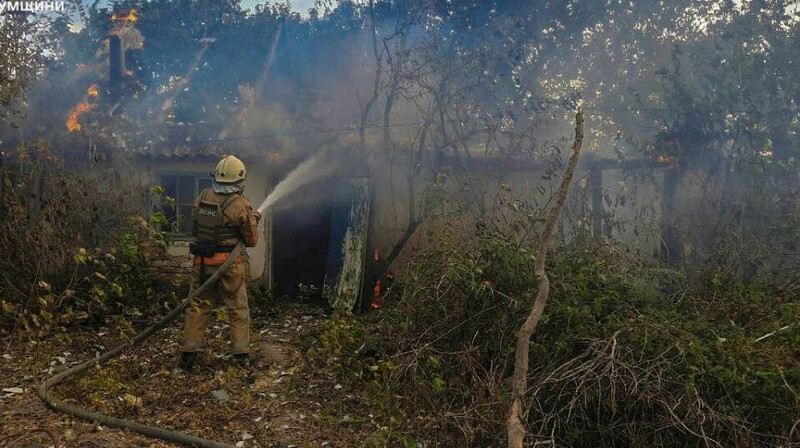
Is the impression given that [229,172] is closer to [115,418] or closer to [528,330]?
[115,418]

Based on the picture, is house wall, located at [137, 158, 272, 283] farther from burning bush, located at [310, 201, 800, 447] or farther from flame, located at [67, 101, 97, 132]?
burning bush, located at [310, 201, 800, 447]

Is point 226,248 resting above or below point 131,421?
above

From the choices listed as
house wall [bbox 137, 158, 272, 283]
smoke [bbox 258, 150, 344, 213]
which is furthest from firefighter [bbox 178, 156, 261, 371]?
house wall [bbox 137, 158, 272, 283]

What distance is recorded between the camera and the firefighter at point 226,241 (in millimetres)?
6871

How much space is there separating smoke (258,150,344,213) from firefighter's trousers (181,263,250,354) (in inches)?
116

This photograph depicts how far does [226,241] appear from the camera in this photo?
6.96 metres

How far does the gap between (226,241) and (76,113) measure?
5.56 m

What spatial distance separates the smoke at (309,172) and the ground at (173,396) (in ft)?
9.73

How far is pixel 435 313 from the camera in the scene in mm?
6203

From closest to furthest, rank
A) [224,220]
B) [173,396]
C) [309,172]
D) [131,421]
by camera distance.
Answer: [131,421] < [173,396] < [224,220] < [309,172]

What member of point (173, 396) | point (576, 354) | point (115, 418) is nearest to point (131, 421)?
point (115, 418)

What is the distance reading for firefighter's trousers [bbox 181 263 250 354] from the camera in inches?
265

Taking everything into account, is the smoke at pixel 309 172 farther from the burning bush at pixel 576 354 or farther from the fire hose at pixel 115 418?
the fire hose at pixel 115 418

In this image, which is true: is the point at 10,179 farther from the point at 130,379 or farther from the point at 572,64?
the point at 572,64
